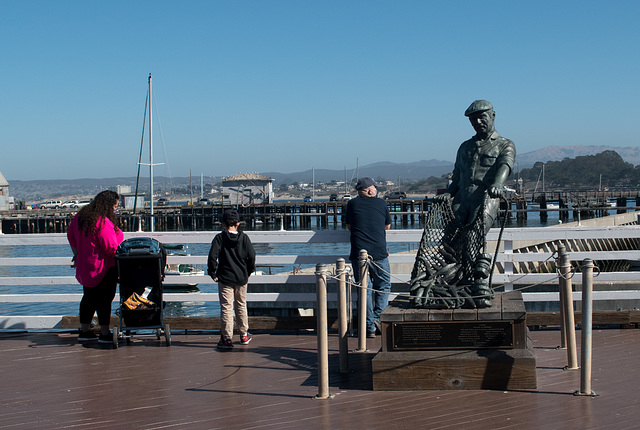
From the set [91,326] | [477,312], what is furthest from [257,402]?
[91,326]

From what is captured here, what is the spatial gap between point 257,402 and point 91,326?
3.15 metres

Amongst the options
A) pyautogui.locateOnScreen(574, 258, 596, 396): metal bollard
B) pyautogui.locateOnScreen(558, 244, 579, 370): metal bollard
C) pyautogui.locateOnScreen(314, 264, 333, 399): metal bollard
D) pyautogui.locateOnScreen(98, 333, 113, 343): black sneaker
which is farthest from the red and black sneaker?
pyautogui.locateOnScreen(574, 258, 596, 396): metal bollard

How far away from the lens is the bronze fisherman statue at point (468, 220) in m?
5.98

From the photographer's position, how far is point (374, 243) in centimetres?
718

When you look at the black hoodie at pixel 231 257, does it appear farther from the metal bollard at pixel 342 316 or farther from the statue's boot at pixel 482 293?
the statue's boot at pixel 482 293

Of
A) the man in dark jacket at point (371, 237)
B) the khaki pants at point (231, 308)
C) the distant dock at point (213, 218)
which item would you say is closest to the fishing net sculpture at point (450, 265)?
the man in dark jacket at point (371, 237)

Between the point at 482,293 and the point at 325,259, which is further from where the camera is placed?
the point at 325,259

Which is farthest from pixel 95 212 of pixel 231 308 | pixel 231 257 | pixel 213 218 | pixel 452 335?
pixel 213 218

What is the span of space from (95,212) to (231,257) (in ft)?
4.67

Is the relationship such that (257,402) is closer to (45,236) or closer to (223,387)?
(223,387)

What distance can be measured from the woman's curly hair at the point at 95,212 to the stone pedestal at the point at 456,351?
10.4 feet

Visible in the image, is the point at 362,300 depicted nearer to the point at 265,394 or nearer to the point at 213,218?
the point at 265,394

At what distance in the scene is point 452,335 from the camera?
18.2 feet

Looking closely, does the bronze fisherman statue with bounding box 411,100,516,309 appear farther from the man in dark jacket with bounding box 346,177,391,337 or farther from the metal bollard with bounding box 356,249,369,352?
the man in dark jacket with bounding box 346,177,391,337
